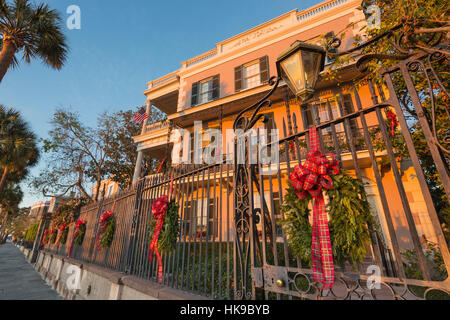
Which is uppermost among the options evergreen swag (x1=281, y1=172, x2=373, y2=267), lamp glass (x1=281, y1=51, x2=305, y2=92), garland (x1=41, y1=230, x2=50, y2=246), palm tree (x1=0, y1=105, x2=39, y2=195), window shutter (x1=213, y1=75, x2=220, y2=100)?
window shutter (x1=213, y1=75, x2=220, y2=100)

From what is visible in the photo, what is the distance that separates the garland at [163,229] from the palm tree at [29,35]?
33.3 feet

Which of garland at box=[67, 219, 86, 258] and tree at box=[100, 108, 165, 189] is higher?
tree at box=[100, 108, 165, 189]

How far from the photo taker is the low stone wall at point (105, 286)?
288 centimetres

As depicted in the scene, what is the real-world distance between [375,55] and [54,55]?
13.9 metres

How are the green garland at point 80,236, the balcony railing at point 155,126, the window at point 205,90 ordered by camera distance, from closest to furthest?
the green garland at point 80,236
the window at point 205,90
the balcony railing at point 155,126

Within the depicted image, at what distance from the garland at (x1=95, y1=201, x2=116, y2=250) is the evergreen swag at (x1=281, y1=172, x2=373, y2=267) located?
16.8 ft

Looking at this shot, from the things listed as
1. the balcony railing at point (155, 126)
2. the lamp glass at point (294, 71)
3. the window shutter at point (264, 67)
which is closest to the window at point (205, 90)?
the balcony railing at point (155, 126)

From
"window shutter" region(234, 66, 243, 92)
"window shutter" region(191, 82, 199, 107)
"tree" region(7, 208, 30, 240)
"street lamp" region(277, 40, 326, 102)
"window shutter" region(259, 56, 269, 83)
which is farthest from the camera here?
"tree" region(7, 208, 30, 240)

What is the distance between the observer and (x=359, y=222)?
1542 mm

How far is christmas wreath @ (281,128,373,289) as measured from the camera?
5.11 ft

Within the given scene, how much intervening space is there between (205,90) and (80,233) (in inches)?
420

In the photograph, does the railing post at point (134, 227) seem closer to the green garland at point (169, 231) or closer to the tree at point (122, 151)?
the green garland at point (169, 231)

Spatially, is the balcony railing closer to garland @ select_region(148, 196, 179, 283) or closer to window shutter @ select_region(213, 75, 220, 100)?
window shutter @ select_region(213, 75, 220, 100)

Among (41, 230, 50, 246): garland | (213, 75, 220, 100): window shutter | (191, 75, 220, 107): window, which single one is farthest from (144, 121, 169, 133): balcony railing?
(41, 230, 50, 246): garland
